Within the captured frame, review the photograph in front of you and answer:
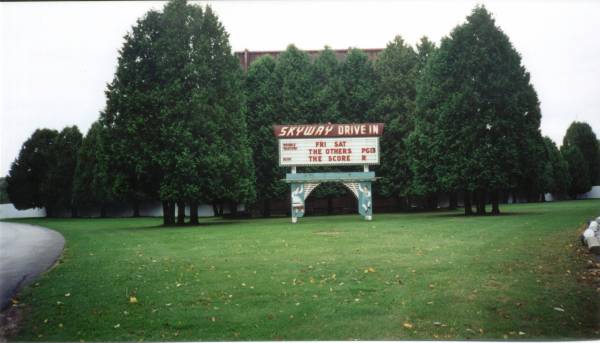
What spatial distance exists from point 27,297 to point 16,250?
28.8 ft

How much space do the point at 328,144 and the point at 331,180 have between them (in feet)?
8.56

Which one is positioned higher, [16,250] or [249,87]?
[249,87]

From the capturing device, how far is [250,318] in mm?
8367

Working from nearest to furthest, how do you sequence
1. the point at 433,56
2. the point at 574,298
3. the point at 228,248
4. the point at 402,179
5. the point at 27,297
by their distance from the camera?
the point at 574,298 < the point at 27,297 < the point at 228,248 < the point at 433,56 < the point at 402,179

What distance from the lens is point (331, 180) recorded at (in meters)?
32.1

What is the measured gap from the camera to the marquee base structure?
105 ft

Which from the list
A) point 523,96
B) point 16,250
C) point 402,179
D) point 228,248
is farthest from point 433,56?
point 16,250

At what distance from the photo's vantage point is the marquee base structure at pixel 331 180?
3206cm

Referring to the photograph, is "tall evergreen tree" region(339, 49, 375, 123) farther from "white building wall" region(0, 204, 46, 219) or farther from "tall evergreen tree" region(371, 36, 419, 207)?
"white building wall" region(0, 204, 46, 219)

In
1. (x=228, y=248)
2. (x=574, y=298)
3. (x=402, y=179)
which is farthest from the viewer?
(x=402, y=179)

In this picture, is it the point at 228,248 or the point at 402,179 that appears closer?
the point at 228,248

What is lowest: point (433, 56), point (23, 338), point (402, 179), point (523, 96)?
point (23, 338)

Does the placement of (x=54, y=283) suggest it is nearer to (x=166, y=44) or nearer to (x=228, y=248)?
(x=228, y=248)

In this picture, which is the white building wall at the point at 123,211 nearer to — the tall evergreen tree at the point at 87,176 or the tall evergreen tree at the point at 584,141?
the tall evergreen tree at the point at 87,176
